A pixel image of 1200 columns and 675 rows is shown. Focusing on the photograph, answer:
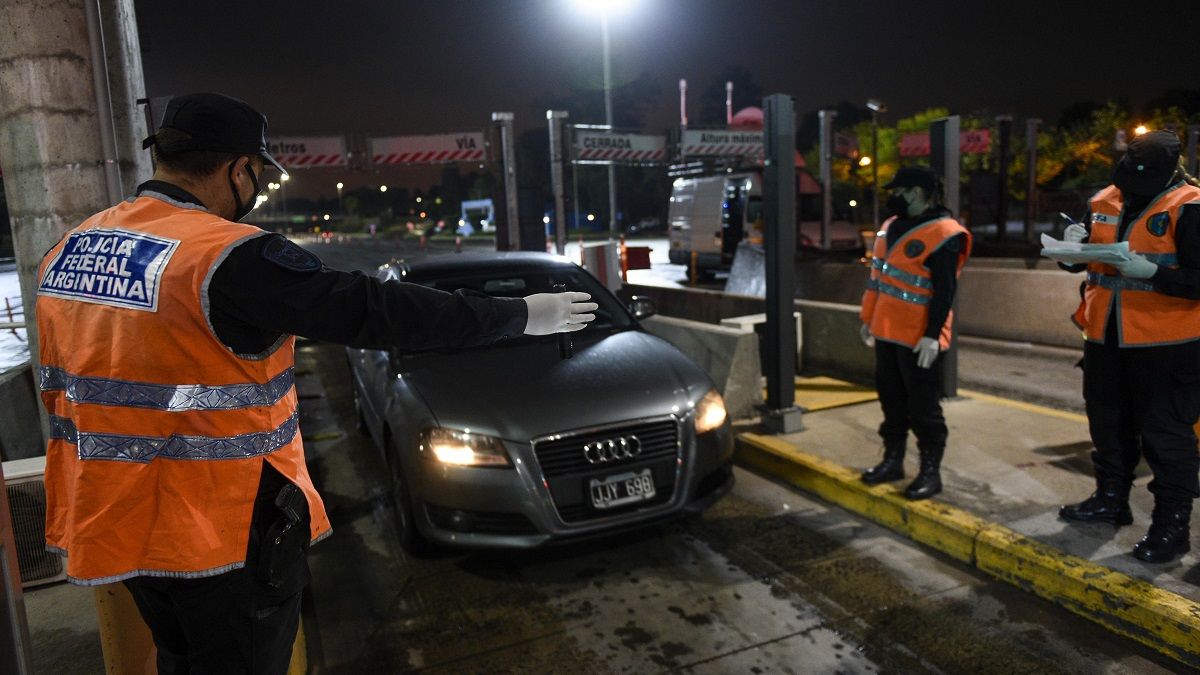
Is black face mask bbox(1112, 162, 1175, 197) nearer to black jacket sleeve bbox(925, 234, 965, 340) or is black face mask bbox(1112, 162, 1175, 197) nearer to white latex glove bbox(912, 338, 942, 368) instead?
black jacket sleeve bbox(925, 234, 965, 340)

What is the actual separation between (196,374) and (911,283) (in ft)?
12.6

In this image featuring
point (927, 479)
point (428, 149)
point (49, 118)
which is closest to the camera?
point (49, 118)

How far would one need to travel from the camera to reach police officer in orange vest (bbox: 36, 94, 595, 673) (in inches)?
70.3

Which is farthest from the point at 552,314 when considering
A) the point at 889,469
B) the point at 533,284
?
the point at 889,469

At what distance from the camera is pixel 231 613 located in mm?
1907

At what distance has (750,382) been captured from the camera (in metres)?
6.81

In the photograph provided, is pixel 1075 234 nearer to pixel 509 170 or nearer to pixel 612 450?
pixel 612 450

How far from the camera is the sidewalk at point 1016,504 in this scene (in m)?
3.47

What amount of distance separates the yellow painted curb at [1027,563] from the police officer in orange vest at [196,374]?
3.07 meters

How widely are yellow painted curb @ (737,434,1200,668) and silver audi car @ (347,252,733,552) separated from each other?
948 mm

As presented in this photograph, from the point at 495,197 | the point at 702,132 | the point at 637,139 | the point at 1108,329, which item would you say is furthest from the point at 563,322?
the point at 702,132

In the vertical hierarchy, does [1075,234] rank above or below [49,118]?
below

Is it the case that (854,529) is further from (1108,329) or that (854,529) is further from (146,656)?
(146,656)

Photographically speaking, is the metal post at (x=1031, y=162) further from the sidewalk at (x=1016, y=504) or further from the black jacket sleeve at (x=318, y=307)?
the black jacket sleeve at (x=318, y=307)
